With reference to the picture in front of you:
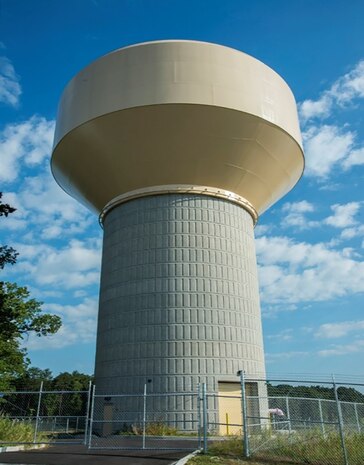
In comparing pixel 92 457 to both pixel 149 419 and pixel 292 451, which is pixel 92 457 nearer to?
pixel 292 451

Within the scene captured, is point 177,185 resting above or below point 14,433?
above

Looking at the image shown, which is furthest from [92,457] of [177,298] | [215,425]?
[177,298]

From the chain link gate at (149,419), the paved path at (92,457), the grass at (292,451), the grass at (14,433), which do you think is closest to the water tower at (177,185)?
the chain link gate at (149,419)

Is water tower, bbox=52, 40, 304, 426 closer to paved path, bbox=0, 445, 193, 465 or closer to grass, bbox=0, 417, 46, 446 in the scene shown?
grass, bbox=0, 417, 46, 446

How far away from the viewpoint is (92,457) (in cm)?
1096

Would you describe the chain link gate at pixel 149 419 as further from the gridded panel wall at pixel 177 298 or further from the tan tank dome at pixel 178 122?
the tan tank dome at pixel 178 122

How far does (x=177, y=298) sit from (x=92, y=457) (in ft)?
26.1

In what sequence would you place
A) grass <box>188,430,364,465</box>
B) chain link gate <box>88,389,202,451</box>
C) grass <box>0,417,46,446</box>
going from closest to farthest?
grass <box>188,430,364,465</box> → grass <box>0,417,46,446</box> → chain link gate <box>88,389,202,451</box>

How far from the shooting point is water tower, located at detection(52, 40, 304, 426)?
17.3 metres

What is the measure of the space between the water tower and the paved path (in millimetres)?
5196

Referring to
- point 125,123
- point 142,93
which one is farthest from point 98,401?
point 142,93

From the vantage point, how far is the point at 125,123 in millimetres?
17469

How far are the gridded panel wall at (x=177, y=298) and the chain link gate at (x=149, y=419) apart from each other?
1.66 feet

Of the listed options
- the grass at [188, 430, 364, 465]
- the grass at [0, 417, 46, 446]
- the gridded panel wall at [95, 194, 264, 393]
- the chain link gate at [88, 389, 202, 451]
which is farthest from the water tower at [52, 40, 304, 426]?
the grass at [188, 430, 364, 465]
